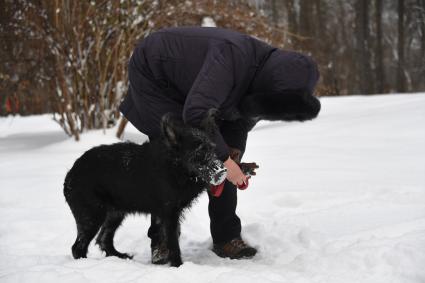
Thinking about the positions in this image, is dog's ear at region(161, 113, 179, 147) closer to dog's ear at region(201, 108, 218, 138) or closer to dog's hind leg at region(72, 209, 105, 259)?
dog's ear at region(201, 108, 218, 138)

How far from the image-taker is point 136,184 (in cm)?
260

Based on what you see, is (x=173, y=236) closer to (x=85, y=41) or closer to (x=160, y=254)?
(x=160, y=254)

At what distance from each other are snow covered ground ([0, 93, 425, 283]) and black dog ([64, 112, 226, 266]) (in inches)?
9.5

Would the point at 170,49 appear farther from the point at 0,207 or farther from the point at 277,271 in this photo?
the point at 0,207

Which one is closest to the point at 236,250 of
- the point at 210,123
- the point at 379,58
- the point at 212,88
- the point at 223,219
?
the point at 223,219

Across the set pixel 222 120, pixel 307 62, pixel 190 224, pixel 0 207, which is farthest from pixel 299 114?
pixel 0 207

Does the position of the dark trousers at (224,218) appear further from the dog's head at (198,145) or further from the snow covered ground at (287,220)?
the dog's head at (198,145)

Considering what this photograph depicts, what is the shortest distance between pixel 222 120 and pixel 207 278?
2.92 feet

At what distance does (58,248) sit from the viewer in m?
3.23

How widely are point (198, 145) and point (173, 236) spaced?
61 centimetres

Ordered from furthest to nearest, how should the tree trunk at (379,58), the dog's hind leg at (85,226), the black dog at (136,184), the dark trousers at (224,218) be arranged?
the tree trunk at (379,58), the dark trousers at (224,218), the dog's hind leg at (85,226), the black dog at (136,184)

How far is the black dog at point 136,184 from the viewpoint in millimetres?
2479

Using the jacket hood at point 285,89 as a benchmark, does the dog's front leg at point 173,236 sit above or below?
below

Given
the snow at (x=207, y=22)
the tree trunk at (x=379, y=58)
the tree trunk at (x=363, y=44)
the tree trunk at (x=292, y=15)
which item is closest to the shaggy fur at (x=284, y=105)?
the snow at (x=207, y=22)
